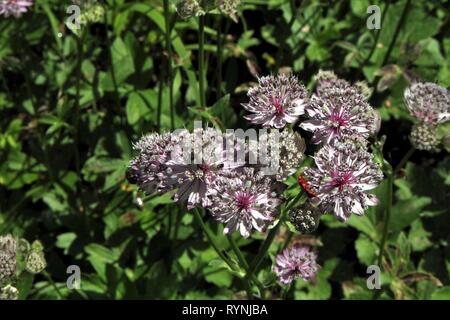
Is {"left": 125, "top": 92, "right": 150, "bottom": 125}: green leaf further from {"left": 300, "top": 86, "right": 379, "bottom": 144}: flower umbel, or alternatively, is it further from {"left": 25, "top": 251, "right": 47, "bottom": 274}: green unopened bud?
{"left": 300, "top": 86, "right": 379, "bottom": 144}: flower umbel

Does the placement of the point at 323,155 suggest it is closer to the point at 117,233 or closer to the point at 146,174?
the point at 146,174

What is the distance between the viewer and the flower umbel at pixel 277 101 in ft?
5.57

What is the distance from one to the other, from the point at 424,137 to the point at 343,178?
53cm

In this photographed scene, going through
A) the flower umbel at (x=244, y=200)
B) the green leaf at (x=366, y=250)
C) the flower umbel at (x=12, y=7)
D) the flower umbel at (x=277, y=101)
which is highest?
the flower umbel at (x=12, y=7)

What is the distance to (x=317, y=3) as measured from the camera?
9.96 ft

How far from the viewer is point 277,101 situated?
171 centimetres

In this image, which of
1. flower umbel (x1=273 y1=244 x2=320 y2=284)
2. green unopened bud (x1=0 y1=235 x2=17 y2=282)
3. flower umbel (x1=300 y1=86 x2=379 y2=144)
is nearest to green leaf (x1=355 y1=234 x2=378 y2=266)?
flower umbel (x1=273 y1=244 x2=320 y2=284)

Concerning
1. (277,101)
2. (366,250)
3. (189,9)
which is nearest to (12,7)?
(189,9)

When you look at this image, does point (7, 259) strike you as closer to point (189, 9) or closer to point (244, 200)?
point (244, 200)

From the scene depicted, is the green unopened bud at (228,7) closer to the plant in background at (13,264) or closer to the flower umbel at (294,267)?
the flower umbel at (294,267)

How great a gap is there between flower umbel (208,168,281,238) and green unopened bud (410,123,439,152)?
0.61 m

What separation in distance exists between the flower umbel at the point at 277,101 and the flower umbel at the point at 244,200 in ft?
0.60

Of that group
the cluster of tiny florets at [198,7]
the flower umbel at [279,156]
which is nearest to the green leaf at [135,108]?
the cluster of tiny florets at [198,7]
